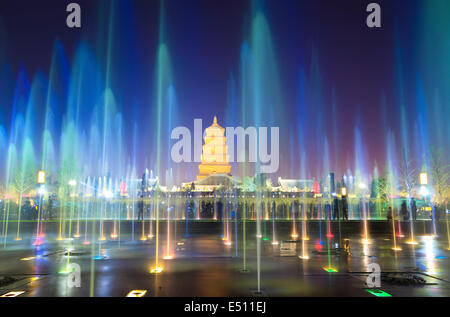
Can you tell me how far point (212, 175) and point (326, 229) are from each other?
8212 cm

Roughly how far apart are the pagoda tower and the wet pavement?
334 feet

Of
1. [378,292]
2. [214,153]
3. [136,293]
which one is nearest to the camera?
[136,293]

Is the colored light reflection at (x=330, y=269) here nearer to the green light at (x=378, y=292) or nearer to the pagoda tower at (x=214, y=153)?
the green light at (x=378, y=292)

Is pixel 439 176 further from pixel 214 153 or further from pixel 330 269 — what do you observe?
pixel 214 153

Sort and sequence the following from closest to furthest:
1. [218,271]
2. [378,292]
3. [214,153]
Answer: [378,292]
[218,271]
[214,153]

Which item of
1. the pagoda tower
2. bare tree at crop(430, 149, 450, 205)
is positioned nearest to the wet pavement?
bare tree at crop(430, 149, 450, 205)

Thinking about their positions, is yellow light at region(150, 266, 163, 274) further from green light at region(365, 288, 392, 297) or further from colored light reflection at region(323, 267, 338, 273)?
green light at region(365, 288, 392, 297)

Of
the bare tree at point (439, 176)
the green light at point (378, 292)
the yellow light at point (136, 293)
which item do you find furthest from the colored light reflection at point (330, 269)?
the bare tree at point (439, 176)

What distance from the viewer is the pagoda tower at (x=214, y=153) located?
382 ft

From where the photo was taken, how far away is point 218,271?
917cm

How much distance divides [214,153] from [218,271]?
361 ft

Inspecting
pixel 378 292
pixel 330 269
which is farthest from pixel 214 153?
pixel 378 292

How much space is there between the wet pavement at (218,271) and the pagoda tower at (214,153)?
334ft
